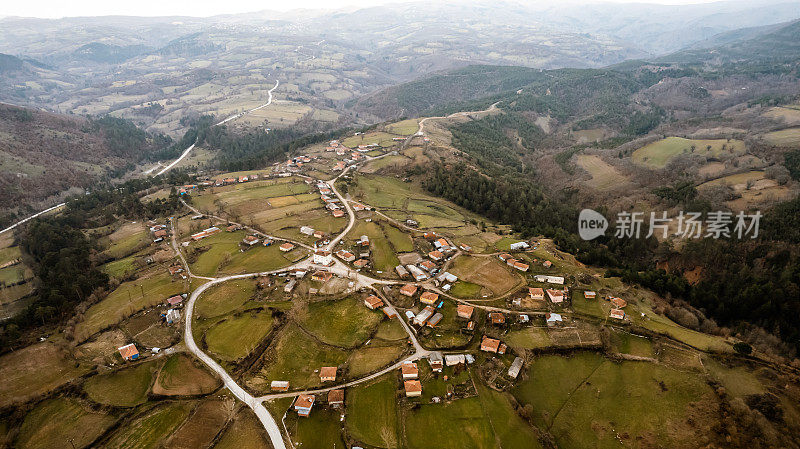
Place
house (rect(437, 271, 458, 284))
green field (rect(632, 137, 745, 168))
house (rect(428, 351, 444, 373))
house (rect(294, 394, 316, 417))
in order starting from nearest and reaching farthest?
house (rect(294, 394, 316, 417)) < house (rect(428, 351, 444, 373)) < house (rect(437, 271, 458, 284)) < green field (rect(632, 137, 745, 168))

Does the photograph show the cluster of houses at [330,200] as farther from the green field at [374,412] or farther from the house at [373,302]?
the green field at [374,412]

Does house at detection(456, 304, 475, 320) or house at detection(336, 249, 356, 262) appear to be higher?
house at detection(456, 304, 475, 320)

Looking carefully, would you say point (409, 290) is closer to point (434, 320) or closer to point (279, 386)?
point (434, 320)

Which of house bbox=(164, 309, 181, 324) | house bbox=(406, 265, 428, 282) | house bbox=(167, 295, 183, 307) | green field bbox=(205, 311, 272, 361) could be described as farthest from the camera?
house bbox=(406, 265, 428, 282)

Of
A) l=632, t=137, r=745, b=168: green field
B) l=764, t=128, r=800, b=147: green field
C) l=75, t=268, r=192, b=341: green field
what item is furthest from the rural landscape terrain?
l=632, t=137, r=745, b=168: green field

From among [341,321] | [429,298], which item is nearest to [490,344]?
[429,298]

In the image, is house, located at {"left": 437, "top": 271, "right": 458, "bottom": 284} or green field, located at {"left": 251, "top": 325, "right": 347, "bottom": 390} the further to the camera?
house, located at {"left": 437, "top": 271, "right": 458, "bottom": 284}

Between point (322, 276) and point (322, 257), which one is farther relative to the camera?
point (322, 257)

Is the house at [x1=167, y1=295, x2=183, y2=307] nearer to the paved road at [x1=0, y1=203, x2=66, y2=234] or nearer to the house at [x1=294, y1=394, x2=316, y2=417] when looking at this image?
the house at [x1=294, y1=394, x2=316, y2=417]
